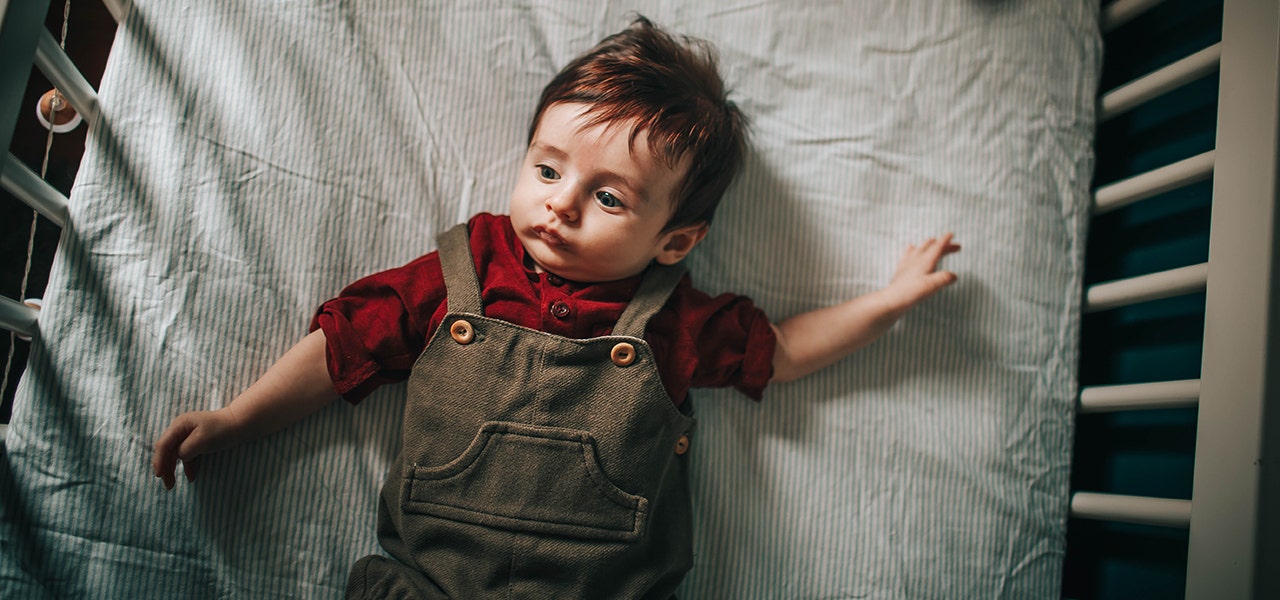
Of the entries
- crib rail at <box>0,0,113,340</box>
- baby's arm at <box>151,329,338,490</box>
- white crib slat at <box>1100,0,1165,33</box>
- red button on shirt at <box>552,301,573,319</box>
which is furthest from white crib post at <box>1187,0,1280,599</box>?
crib rail at <box>0,0,113,340</box>

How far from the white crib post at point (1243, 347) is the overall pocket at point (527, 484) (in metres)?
0.64

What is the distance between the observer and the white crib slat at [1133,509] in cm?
83

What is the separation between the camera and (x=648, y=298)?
0.88 metres

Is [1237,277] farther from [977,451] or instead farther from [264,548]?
[264,548]

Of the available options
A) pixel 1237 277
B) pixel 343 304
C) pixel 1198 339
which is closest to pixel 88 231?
pixel 343 304

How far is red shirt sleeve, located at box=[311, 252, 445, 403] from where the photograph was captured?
32.1 inches

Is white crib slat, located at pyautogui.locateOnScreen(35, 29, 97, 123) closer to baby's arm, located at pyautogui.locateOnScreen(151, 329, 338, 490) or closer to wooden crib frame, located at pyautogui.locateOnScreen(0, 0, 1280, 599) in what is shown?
wooden crib frame, located at pyautogui.locateOnScreen(0, 0, 1280, 599)

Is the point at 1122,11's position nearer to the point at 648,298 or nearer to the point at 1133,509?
the point at 1133,509

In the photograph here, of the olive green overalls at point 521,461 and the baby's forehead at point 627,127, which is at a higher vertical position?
the baby's forehead at point 627,127

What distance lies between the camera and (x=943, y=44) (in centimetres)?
109

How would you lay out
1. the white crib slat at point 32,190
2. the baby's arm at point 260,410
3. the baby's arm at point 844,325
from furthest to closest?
the baby's arm at point 844,325
the baby's arm at point 260,410
the white crib slat at point 32,190

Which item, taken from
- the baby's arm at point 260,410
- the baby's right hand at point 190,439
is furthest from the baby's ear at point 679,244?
the baby's right hand at point 190,439

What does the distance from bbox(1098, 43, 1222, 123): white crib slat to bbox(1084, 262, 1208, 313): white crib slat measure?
248 mm

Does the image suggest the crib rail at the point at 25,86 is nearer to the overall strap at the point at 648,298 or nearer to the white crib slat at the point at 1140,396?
the overall strap at the point at 648,298
